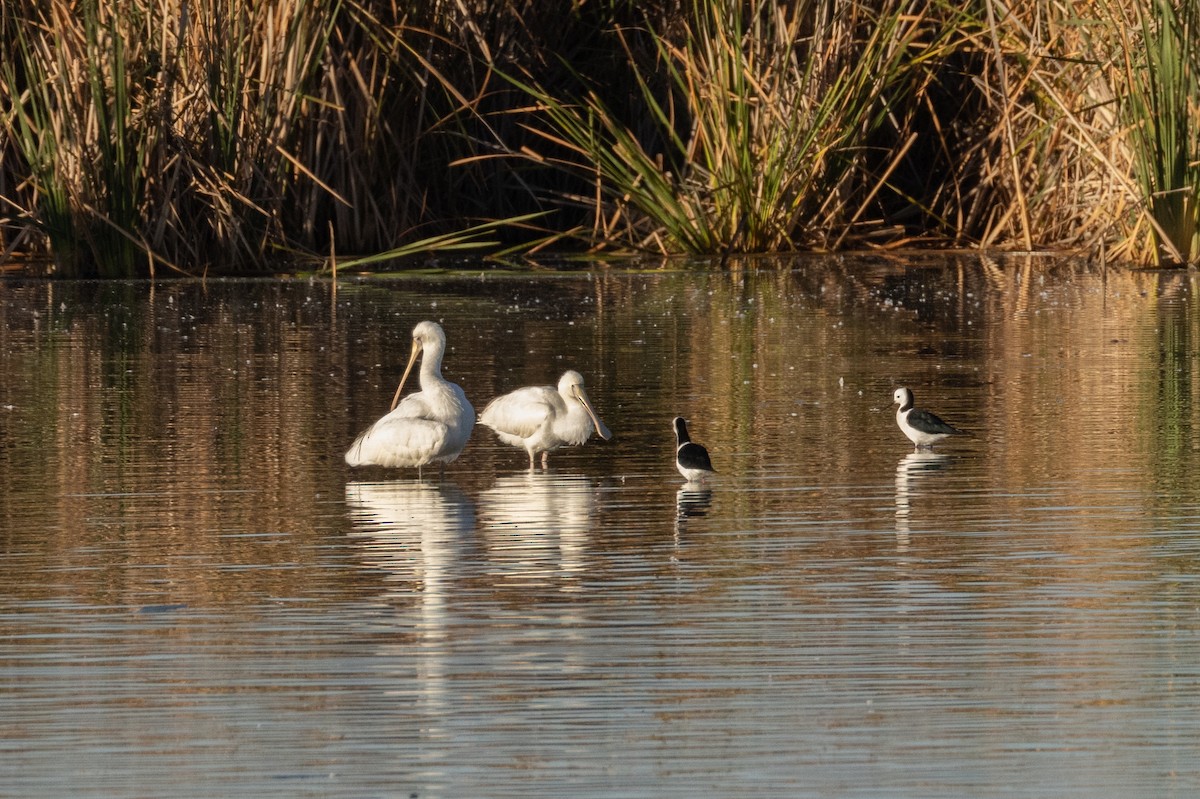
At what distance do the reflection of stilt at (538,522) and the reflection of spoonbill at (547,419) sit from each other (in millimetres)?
250

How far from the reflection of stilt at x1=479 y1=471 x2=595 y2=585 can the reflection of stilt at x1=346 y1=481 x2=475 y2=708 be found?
10 cm

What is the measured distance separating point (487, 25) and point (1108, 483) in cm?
1269

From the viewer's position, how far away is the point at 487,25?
763 inches

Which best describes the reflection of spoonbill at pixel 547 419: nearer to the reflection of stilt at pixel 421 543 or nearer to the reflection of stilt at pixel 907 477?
the reflection of stilt at pixel 421 543

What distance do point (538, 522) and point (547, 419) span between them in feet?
5.11

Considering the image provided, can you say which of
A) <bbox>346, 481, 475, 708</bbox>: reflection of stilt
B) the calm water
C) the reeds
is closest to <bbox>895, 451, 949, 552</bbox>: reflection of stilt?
the calm water

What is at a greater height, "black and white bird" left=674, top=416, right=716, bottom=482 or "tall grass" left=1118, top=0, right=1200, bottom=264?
"tall grass" left=1118, top=0, right=1200, bottom=264

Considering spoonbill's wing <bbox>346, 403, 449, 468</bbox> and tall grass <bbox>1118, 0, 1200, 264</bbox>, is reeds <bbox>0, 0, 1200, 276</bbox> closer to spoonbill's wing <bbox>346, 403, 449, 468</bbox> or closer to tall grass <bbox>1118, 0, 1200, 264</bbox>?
tall grass <bbox>1118, 0, 1200, 264</bbox>

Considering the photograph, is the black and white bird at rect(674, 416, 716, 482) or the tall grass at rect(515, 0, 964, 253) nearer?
the black and white bird at rect(674, 416, 716, 482)

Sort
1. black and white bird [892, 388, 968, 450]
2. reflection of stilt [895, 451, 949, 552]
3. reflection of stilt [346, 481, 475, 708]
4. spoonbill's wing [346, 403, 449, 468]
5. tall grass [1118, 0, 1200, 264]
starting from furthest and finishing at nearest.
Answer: tall grass [1118, 0, 1200, 264] < black and white bird [892, 388, 968, 450] < spoonbill's wing [346, 403, 449, 468] < reflection of stilt [895, 451, 949, 552] < reflection of stilt [346, 481, 475, 708]

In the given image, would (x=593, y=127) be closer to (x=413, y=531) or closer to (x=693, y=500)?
(x=693, y=500)

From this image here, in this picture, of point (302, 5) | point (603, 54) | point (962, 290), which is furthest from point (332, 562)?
point (603, 54)

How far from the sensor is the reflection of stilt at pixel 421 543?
16.8ft

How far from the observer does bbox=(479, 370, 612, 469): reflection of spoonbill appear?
28.0 ft
